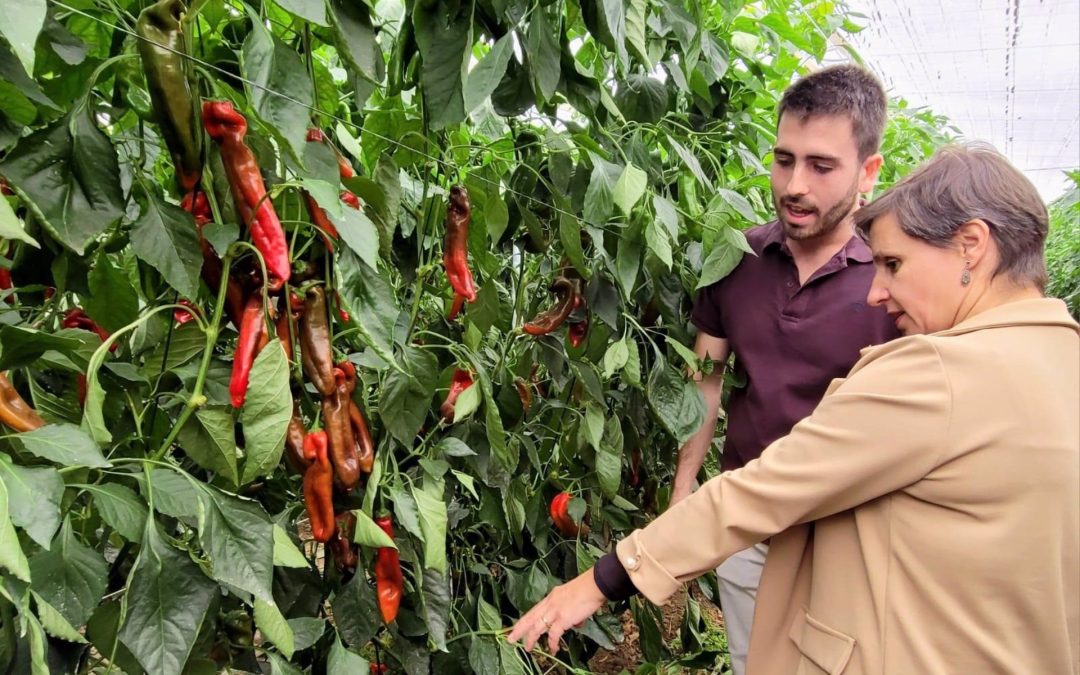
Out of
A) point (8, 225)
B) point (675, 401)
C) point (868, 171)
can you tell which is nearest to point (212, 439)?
point (8, 225)

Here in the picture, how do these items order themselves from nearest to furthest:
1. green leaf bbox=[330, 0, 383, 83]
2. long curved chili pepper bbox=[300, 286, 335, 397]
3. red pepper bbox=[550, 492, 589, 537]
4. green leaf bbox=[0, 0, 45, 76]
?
1. green leaf bbox=[0, 0, 45, 76]
2. green leaf bbox=[330, 0, 383, 83]
3. long curved chili pepper bbox=[300, 286, 335, 397]
4. red pepper bbox=[550, 492, 589, 537]

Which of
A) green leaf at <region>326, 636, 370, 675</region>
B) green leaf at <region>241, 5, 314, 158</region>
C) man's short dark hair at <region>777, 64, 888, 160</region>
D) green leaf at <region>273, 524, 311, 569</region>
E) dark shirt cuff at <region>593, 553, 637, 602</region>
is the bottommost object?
green leaf at <region>326, 636, 370, 675</region>

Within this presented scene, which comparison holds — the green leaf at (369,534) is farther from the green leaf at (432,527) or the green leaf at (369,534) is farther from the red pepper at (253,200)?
the red pepper at (253,200)

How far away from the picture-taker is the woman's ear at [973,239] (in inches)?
34.3

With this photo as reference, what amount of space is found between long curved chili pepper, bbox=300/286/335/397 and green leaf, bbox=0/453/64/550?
0.28 meters

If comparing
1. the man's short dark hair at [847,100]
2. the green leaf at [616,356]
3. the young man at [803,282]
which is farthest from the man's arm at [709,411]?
the man's short dark hair at [847,100]

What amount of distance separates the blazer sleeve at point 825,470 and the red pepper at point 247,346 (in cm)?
50

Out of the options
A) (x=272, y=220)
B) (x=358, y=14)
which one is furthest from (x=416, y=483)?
(x=358, y=14)

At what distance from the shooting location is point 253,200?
723mm

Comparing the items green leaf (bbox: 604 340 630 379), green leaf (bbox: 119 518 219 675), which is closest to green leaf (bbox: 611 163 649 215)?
green leaf (bbox: 604 340 630 379)

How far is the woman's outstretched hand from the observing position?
98 centimetres

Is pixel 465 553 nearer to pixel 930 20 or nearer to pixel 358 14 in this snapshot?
pixel 358 14

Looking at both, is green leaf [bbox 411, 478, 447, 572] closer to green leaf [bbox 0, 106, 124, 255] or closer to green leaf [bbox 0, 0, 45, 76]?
green leaf [bbox 0, 106, 124, 255]

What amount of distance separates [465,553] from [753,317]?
682 millimetres
